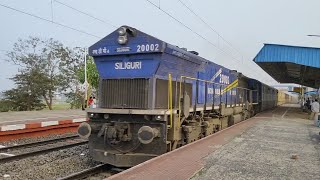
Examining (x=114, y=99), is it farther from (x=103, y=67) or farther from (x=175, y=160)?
(x=175, y=160)

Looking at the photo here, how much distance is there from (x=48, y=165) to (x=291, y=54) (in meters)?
19.3

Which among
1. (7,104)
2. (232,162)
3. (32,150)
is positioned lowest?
(32,150)

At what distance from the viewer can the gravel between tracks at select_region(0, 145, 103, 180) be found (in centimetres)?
761

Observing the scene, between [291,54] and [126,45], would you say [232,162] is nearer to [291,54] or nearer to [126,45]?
[126,45]

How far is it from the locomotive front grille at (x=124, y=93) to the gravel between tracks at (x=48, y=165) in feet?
5.67

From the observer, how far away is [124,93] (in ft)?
27.0

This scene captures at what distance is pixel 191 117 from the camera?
9898 mm

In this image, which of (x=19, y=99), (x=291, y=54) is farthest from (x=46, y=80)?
(x=291, y=54)

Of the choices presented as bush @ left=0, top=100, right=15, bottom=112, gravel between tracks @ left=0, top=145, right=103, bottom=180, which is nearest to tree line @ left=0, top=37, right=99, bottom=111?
bush @ left=0, top=100, right=15, bottom=112

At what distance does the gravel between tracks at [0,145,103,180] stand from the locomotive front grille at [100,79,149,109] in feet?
5.67

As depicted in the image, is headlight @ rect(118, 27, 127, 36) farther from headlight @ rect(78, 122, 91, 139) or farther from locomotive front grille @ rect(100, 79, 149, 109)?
headlight @ rect(78, 122, 91, 139)

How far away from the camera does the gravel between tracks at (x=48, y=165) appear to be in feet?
25.0

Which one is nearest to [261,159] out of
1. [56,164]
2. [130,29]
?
[130,29]

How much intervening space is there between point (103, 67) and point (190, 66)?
2.77m
